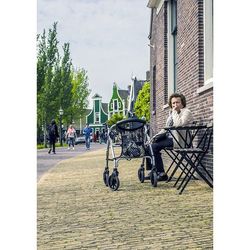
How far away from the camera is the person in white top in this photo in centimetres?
479

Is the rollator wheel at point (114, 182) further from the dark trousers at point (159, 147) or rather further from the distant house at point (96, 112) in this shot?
the dark trousers at point (159, 147)

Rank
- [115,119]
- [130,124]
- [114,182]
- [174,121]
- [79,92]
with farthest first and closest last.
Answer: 1. [130,124]
2. [174,121]
3. [115,119]
4. [114,182]
5. [79,92]

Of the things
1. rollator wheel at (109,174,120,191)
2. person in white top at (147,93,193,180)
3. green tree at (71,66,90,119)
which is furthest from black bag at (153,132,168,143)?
green tree at (71,66,90,119)

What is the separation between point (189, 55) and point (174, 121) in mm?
774

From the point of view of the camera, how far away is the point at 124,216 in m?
3.29

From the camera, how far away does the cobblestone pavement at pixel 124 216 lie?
2.57 meters

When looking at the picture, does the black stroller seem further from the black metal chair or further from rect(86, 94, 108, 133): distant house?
rect(86, 94, 108, 133): distant house

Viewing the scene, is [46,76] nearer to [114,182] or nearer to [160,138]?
[114,182]

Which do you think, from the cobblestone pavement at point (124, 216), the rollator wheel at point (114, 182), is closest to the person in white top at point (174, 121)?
the cobblestone pavement at point (124, 216)

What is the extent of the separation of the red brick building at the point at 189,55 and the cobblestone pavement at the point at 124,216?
2.75ft

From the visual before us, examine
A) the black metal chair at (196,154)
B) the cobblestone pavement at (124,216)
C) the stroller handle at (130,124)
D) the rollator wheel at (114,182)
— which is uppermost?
the stroller handle at (130,124)

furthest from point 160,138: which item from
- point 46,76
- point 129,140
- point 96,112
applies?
point 46,76

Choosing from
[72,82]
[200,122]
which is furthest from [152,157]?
[72,82]
